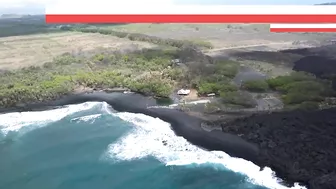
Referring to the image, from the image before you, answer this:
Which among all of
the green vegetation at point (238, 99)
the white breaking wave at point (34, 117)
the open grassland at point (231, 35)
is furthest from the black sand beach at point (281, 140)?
the open grassland at point (231, 35)

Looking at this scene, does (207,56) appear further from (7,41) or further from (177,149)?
(7,41)

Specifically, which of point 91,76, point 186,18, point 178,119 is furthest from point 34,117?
point 186,18

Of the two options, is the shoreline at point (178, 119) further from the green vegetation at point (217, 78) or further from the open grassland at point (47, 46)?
the open grassland at point (47, 46)

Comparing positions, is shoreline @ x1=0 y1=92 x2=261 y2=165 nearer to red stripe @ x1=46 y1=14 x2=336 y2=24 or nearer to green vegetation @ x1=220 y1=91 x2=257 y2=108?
green vegetation @ x1=220 y1=91 x2=257 y2=108

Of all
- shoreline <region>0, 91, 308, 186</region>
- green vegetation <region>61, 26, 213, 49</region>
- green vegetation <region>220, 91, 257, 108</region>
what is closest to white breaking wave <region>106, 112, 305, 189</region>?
shoreline <region>0, 91, 308, 186</region>

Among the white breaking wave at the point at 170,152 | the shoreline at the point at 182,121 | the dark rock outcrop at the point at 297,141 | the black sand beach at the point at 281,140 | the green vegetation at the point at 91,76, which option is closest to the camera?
the dark rock outcrop at the point at 297,141

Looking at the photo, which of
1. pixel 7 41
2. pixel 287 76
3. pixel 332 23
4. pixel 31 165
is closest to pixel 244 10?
pixel 332 23
